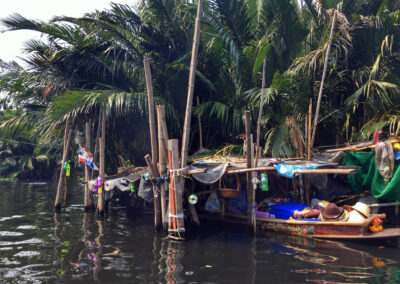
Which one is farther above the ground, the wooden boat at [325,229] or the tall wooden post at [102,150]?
the tall wooden post at [102,150]

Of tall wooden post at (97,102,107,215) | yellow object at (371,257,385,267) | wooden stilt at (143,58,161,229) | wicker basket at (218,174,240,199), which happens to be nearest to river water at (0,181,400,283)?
yellow object at (371,257,385,267)

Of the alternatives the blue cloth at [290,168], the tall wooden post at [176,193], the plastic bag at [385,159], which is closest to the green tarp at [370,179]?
the plastic bag at [385,159]

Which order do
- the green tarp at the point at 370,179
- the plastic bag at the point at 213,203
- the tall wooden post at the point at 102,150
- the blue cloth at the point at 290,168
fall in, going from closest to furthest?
the blue cloth at the point at 290,168 → the green tarp at the point at 370,179 → the plastic bag at the point at 213,203 → the tall wooden post at the point at 102,150

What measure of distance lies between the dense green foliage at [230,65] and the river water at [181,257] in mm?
3425

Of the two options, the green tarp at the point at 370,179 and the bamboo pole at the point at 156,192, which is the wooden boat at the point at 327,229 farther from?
the bamboo pole at the point at 156,192

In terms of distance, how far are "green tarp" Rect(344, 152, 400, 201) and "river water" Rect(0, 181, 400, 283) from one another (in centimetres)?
138

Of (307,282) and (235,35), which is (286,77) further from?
(307,282)

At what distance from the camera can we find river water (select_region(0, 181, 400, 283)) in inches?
261

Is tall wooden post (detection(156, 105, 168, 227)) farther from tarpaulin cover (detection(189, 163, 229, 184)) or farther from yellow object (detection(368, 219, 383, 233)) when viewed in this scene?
yellow object (detection(368, 219, 383, 233))

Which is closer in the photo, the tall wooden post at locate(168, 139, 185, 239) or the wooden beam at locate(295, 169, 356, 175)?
the wooden beam at locate(295, 169, 356, 175)

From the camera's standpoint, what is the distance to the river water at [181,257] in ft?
21.7

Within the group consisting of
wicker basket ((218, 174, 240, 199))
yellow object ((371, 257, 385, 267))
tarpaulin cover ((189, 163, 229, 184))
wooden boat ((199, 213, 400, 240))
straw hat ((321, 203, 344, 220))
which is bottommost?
yellow object ((371, 257, 385, 267))

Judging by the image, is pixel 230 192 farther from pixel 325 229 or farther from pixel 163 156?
pixel 325 229

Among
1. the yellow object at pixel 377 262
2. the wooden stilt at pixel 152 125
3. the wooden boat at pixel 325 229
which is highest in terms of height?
the wooden stilt at pixel 152 125
